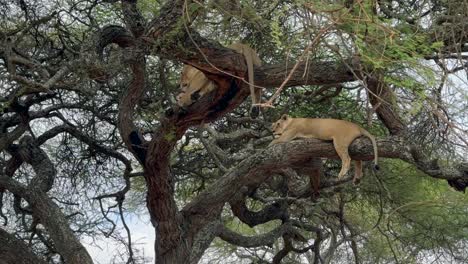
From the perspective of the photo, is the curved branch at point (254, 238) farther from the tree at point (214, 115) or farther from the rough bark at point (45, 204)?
the rough bark at point (45, 204)

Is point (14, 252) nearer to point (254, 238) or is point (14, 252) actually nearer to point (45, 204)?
point (45, 204)

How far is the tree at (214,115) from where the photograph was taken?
5.09 m

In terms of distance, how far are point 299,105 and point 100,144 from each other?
2102 millimetres

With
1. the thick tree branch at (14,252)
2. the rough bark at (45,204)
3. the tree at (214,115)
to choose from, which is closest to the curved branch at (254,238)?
the tree at (214,115)

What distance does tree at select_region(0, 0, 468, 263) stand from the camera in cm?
509

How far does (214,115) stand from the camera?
7043mm

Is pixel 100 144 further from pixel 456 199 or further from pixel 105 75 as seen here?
pixel 456 199

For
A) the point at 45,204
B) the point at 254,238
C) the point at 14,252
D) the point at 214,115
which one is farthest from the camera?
the point at 254,238

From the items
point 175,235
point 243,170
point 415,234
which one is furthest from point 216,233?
point 415,234

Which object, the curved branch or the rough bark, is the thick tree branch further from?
the curved branch

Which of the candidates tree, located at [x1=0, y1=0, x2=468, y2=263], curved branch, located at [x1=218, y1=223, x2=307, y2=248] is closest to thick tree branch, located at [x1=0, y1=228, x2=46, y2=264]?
tree, located at [x1=0, y1=0, x2=468, y2=263]

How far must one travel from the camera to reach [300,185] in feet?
28.8

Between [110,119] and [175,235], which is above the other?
[110,119]

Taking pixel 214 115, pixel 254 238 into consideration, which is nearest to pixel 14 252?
pixel 214 115
